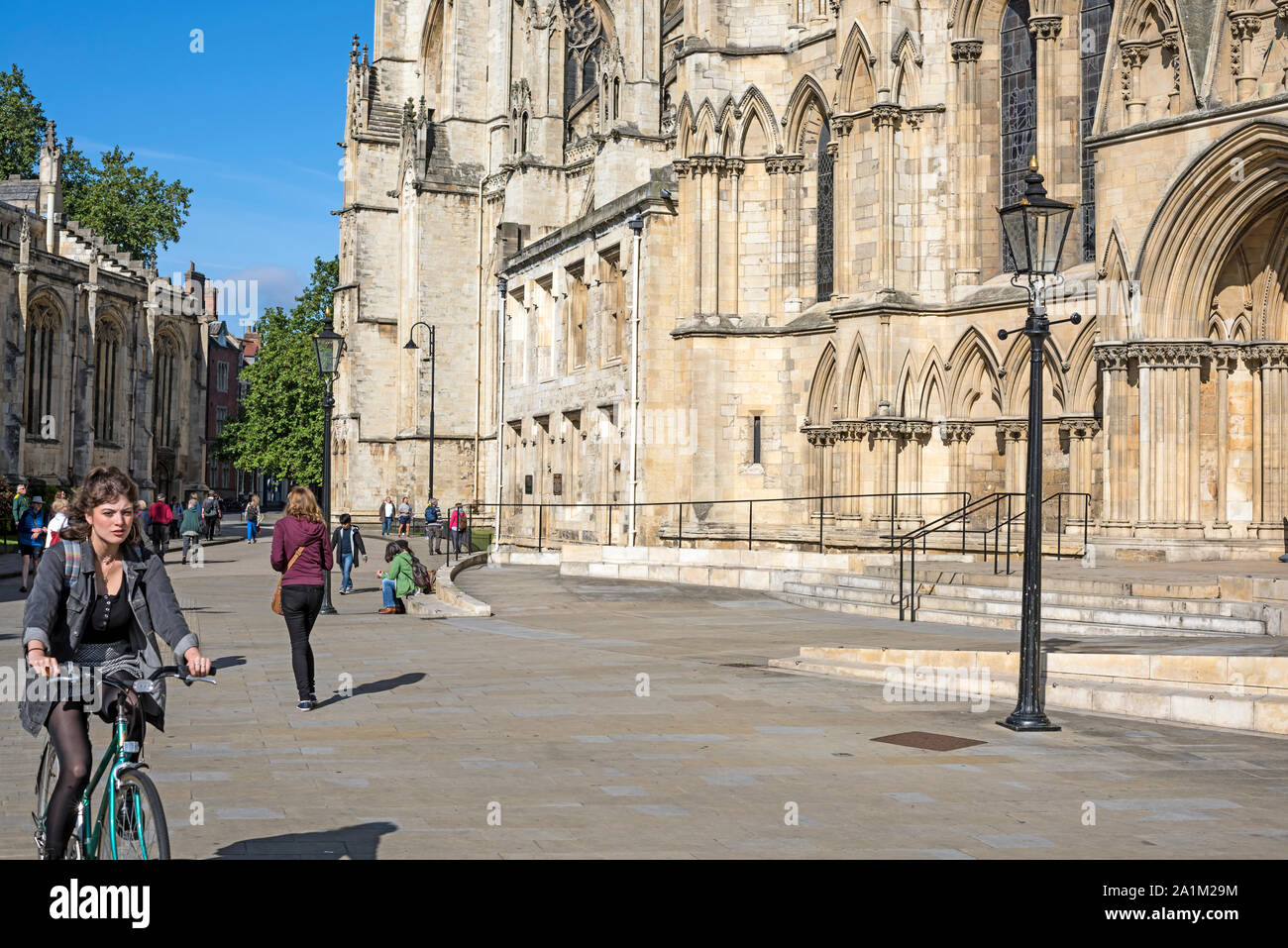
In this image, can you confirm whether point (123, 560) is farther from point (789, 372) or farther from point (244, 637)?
point (789, 372)

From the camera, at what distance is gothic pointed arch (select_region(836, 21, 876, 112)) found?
25.5 metres

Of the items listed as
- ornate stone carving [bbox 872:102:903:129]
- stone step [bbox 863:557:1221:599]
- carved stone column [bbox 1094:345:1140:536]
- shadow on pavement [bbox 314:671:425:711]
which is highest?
ornate stone carving [bbox 872:102:903:129]

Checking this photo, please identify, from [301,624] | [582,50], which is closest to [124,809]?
→ [301,624]

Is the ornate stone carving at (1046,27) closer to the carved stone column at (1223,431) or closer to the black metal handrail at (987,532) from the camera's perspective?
the carved stone column at (1223,431)

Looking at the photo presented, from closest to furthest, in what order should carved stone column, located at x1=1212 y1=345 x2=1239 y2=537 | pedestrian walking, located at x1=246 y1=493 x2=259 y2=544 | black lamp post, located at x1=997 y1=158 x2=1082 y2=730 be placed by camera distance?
black lamp post, located at x1=997 y1=158 x2=1082 y2=730 → carved stone column, located at x1=1212 y1=345 x2=1239 y2=537 → pedestrian walking, located at x1=246 y1=493 x2=259 y2=544

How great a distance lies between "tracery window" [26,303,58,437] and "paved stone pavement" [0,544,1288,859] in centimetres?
5137

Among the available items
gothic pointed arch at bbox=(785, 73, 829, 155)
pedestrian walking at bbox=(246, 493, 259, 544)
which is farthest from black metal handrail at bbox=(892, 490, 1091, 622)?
pedestrian walking at bbox=(246, 493, 259, 544)

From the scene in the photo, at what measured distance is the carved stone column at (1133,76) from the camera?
19.0m

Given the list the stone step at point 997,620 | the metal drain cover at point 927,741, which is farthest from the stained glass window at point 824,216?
the metal drain cover at point 927,741

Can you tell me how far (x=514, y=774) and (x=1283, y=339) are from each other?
47.8 ft

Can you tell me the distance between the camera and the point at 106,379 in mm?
68625

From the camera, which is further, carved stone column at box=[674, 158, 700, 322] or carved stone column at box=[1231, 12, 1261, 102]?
carved stone column at box=[674, 158, 700, 322]

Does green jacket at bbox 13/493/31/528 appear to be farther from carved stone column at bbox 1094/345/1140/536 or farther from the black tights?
the black tights

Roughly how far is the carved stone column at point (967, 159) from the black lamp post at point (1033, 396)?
45.0 feet
